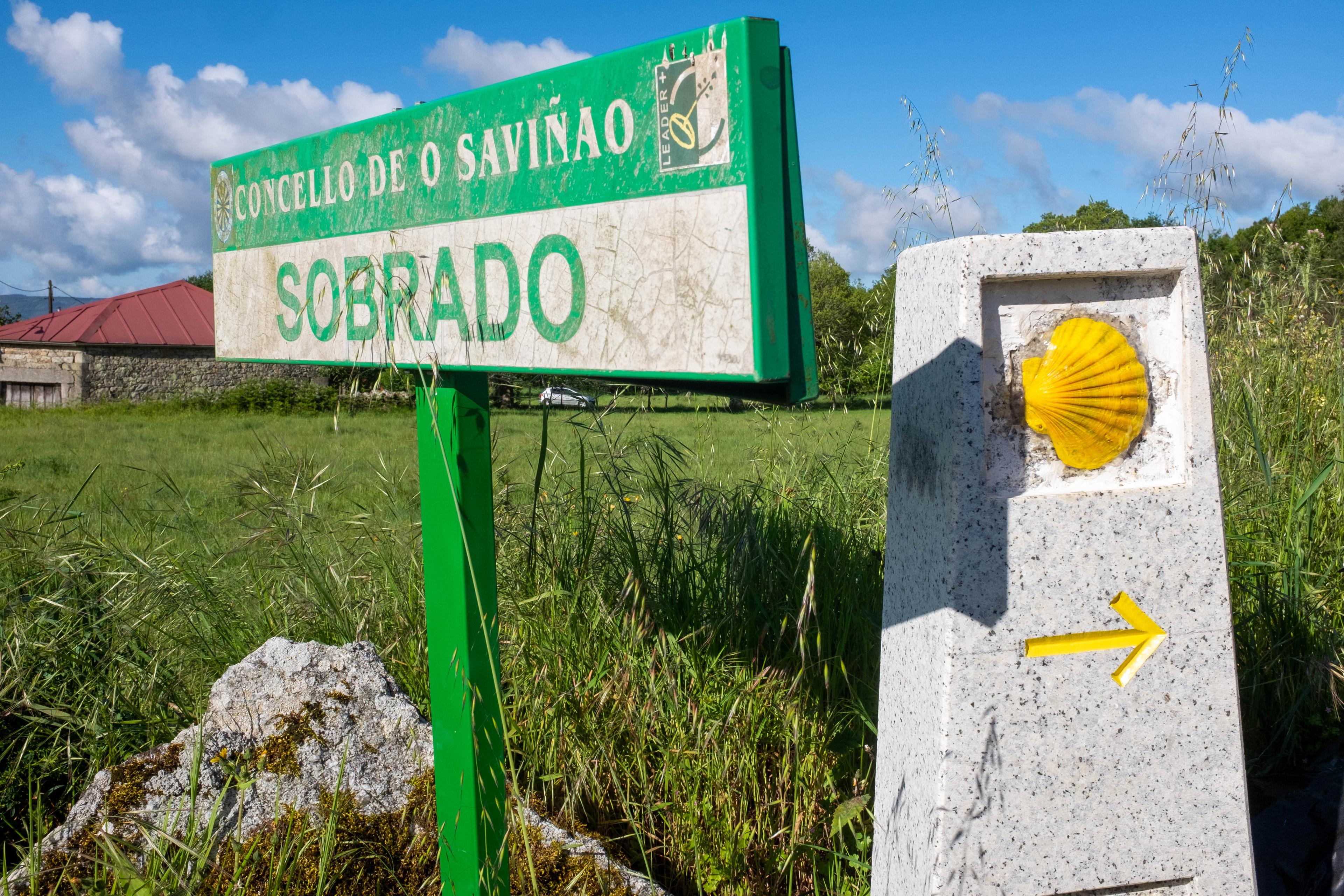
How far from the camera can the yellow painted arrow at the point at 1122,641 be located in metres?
1.19

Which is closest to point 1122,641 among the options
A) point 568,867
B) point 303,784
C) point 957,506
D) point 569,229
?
point 957,506

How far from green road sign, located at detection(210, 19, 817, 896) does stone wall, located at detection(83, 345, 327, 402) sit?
852 inches

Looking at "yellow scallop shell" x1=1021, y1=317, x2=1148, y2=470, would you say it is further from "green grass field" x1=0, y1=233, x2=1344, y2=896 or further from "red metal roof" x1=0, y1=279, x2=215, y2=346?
"red metal roof" x1=0, y1=279, x2=215, y2=346

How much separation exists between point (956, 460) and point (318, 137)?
4.49ft

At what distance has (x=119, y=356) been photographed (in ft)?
70.5

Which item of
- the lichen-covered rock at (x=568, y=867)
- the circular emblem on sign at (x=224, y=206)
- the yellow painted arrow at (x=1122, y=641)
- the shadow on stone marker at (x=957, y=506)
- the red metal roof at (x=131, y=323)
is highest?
A: the red metal roof at (x=131, y=323)

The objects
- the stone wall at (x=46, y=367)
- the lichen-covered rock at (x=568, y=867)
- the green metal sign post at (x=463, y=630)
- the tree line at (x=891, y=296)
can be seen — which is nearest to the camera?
the green metal sign post at (x=463, y=630)

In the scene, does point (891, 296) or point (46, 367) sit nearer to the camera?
point (891, 296)

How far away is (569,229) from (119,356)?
24.7m

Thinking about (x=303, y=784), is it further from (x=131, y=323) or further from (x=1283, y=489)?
(x=131, y=323)

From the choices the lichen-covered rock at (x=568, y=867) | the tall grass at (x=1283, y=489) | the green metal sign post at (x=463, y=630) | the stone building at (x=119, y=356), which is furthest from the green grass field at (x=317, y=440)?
the stone building at (x=119, y=356)

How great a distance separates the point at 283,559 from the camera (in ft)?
9.04

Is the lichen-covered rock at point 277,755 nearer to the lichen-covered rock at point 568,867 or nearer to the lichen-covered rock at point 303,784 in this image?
the lichen-covered rock at point 303,784

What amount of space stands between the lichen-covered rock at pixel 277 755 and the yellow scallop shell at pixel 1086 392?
137 cm
